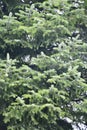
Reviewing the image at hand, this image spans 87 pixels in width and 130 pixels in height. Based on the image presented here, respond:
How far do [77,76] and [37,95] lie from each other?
60 centimetres

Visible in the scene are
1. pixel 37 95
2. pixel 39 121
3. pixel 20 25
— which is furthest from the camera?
Result: pixel 20 25

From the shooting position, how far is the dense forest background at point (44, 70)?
403 centimetres

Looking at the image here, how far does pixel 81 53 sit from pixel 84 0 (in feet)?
3.25

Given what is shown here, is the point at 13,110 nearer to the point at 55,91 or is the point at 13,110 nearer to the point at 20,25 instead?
the point at 55,91

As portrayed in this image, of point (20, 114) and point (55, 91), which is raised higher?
point (55, 91)

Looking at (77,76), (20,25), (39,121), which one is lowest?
(39,121)

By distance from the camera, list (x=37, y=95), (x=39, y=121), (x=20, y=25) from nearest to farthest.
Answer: (x=37, y=95) → (x=39, y=121) → (x=20, y=25)

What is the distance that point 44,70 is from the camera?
14.5ft

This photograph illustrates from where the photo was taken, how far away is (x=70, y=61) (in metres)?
4.29

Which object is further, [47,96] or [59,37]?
[59,37]

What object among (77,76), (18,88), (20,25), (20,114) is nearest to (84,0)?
(20,25)

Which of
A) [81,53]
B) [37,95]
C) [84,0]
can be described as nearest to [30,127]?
[37,95]

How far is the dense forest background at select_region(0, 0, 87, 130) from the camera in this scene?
4.03m

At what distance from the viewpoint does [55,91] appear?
4.00m
